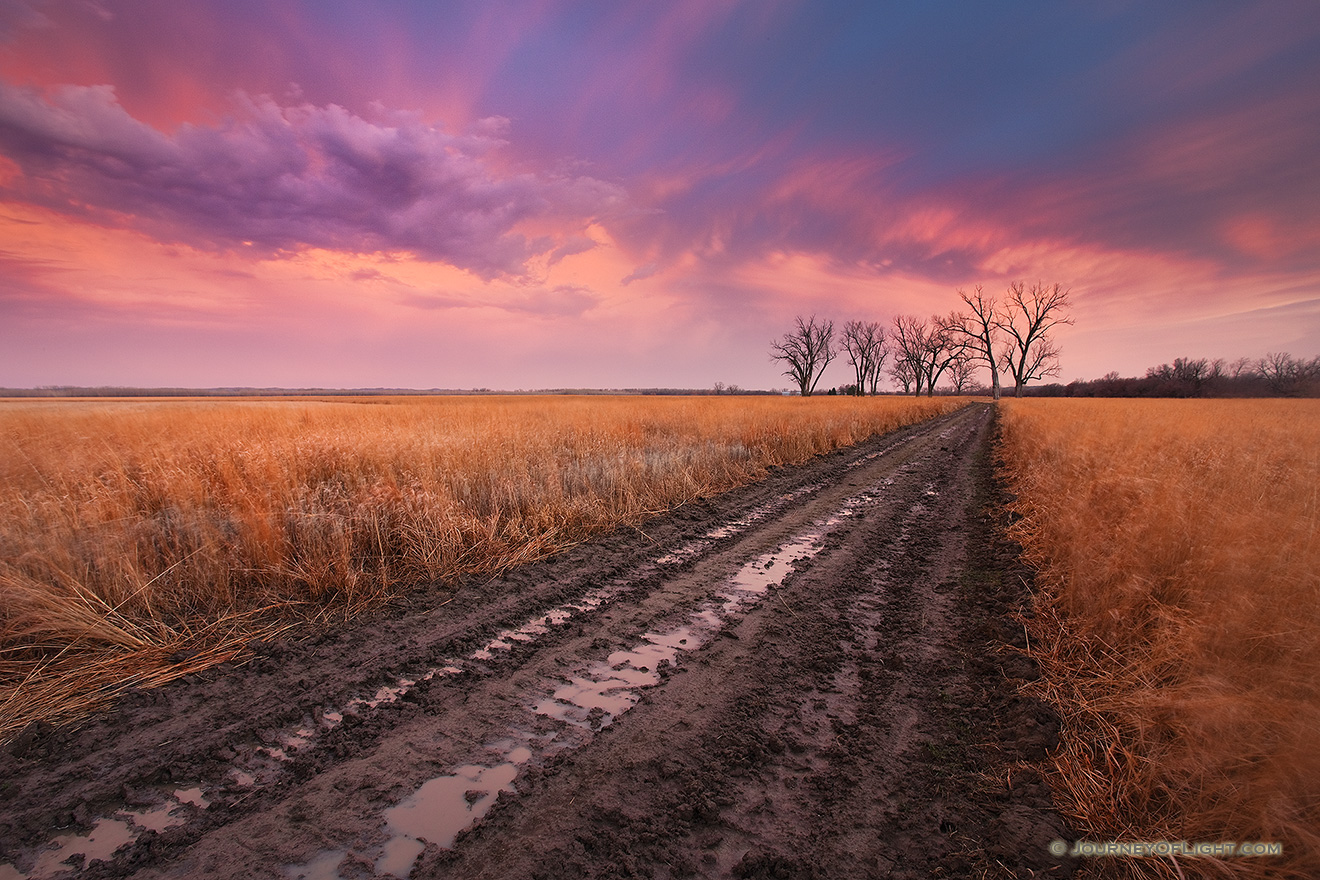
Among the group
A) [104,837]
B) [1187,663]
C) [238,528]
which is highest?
[238,528]

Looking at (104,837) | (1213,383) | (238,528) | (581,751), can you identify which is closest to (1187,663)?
(581,751)

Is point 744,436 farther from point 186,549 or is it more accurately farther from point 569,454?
point 186,549

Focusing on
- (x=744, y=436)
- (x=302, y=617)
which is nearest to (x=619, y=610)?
(x=302, y=617)

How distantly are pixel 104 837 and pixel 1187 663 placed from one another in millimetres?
5161

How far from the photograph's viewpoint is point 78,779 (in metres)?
2.25

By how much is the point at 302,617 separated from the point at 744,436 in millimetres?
10957

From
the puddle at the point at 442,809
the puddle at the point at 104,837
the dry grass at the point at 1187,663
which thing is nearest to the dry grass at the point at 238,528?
the puddle at the point at 104,837

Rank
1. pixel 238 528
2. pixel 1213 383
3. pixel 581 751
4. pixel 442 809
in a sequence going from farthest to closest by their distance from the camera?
1. pixel 1213 383
2. pixel 238 528
3. pixel 581 751
4. pixel 442 809

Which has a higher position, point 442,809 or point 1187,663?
point 1187,663

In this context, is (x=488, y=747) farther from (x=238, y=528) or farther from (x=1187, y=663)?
(x=238, y=528)

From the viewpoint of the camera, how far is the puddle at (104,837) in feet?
5.92

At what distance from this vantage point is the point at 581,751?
241cm

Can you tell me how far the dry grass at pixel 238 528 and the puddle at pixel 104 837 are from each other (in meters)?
1.19

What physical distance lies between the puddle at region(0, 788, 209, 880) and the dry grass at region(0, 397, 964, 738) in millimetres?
1185
